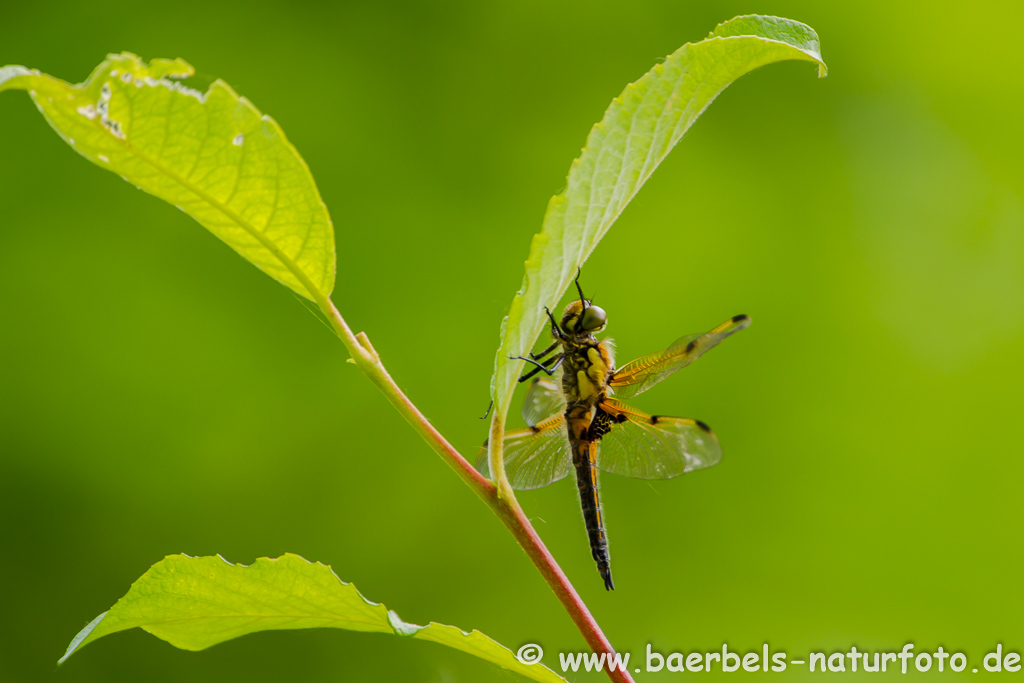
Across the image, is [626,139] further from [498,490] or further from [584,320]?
[584,320]

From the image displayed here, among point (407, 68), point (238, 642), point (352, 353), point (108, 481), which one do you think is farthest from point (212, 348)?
point (352, 353)

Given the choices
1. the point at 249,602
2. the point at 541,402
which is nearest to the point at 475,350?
the point at 541,402

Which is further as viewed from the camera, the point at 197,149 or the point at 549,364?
the point at 549,364

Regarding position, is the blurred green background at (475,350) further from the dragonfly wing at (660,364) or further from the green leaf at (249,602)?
the green leaf at (249,602)

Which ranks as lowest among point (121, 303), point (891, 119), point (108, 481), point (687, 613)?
point (687, 613)

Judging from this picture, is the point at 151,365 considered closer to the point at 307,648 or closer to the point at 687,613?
the point at 307,648

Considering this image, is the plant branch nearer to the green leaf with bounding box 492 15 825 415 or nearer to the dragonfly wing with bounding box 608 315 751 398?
the green leaf with bounding box 492 15 825 415

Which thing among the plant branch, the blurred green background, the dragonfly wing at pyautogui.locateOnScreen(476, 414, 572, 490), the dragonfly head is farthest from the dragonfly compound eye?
the blurred green background
